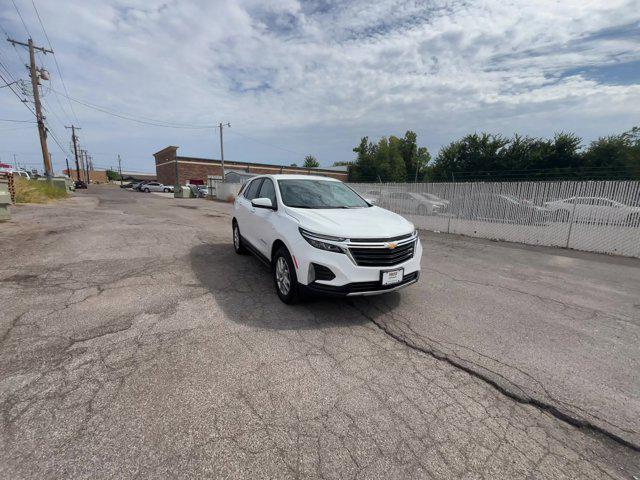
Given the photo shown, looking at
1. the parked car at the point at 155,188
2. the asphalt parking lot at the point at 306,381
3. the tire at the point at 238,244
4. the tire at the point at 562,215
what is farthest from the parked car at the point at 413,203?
the parked car at the point at 155,188

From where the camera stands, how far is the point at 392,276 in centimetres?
357

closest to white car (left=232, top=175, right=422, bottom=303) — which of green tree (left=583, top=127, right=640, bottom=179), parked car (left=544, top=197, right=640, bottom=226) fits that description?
parked car (left=544, top=197, right=640, bottom=226)

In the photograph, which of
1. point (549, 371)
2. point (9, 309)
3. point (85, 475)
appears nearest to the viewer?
point (85, 475)

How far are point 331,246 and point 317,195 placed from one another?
5.42 ft

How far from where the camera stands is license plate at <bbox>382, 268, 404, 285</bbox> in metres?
3.51

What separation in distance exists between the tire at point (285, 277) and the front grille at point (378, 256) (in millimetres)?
783

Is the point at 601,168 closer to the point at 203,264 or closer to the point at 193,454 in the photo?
the point at 203,264

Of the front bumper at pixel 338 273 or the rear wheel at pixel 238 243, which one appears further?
the rear wheel at pixel 238 243

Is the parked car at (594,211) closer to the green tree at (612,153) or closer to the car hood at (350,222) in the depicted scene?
the car hood at (350,222)

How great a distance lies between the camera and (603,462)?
6.30 feet

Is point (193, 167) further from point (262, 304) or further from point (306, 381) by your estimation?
point (306, 381)

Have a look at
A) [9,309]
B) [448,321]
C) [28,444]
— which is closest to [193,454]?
[28,444]

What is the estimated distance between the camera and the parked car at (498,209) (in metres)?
9.59

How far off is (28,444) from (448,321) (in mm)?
3855
